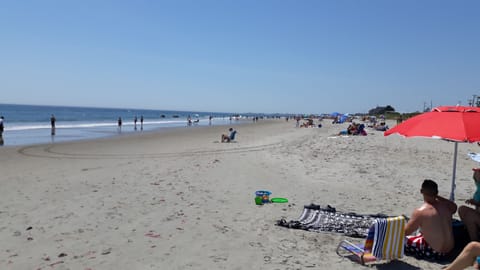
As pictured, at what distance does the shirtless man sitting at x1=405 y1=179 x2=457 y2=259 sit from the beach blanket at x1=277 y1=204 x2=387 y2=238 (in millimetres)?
926

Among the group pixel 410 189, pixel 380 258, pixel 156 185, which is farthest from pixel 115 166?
pixel 380 258

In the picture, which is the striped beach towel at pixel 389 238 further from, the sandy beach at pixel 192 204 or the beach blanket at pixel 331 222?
the beach blanket at pixel 331 222

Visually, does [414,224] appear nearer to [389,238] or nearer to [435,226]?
[435,226]

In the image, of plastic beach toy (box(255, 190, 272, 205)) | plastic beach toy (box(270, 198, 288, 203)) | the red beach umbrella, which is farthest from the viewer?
plastic beach toy (box(270, 198, 288, 203))

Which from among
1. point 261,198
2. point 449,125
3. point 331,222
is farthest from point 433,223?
point 261,198

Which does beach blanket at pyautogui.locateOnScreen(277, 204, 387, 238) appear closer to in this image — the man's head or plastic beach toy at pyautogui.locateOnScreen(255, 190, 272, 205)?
plastic beach toy at pyautogui.locateOnScreen(255, 190, 272, 205)

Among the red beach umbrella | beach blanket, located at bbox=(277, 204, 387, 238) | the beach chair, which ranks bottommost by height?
beach blanket, located at bbox=(277, 204, 387, 238)

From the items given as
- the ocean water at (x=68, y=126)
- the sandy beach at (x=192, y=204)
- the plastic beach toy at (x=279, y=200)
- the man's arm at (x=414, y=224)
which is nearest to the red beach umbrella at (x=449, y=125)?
the man's arm at (x=414, y=224)

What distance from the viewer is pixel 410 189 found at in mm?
8383

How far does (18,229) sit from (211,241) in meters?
2.86

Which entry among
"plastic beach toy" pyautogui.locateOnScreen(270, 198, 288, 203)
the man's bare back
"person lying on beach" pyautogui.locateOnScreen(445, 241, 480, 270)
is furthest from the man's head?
"plastic beach toy" pyautogui.locateOnScreen(270, 198, 288, 203)

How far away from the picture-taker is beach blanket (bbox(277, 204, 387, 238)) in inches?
212

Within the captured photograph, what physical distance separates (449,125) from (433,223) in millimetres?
1143

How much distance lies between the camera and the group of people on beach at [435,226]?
4125 millimetres
